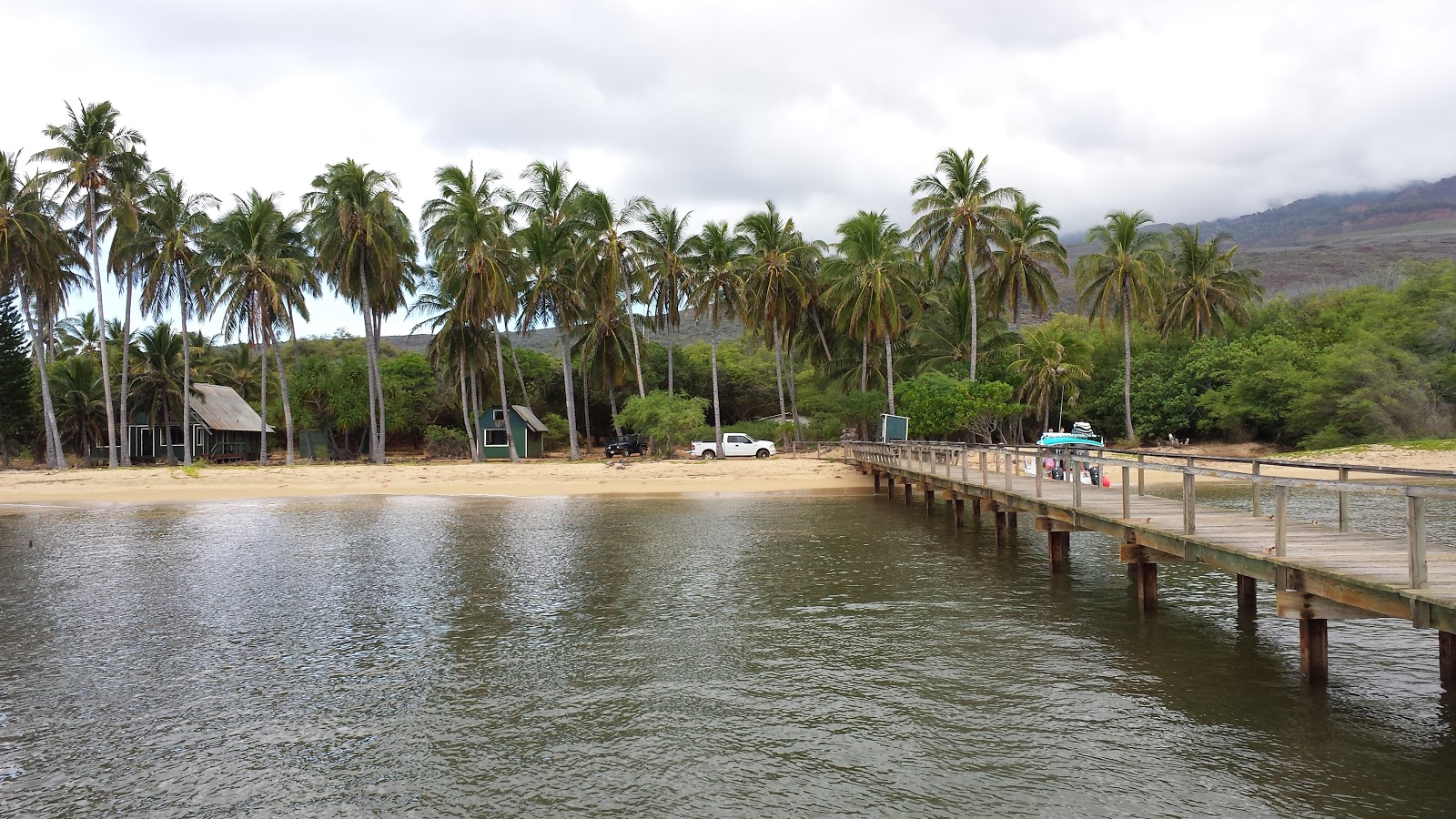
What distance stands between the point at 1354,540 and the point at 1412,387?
1393 inches

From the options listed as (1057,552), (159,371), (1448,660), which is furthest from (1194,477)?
(159,371)

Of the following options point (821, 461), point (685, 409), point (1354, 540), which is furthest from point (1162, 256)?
point (1354, 540)

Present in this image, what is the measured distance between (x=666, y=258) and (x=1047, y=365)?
767 inches

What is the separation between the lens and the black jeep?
48656 mm

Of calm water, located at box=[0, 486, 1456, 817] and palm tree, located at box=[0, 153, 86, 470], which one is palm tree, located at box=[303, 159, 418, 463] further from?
calm water, located at box=[0, 486, 1456, 817]

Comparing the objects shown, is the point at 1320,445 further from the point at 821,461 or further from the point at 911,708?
the point at 911,708

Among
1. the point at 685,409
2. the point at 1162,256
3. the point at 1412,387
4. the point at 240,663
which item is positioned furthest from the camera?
the point at 1162,256

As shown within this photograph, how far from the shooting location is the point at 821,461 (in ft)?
134

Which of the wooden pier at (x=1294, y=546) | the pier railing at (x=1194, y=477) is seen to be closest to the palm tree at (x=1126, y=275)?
the pier railing at (x=1194, y=477)

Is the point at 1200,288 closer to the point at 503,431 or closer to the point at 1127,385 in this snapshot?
the point at 1127,385

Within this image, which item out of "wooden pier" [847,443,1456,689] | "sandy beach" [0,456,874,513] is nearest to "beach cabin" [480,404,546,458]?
"sandy beach" [0,456,874,513]

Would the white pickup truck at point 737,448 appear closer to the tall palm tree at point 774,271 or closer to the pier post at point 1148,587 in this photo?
the tall palm tree at point 774,271

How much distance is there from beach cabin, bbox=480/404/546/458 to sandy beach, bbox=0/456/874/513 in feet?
29.0

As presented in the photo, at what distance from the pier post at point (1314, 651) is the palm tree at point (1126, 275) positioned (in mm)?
39278
